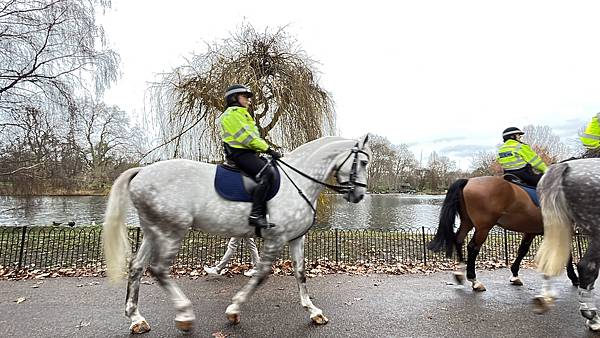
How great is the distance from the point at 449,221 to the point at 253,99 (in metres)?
6.53

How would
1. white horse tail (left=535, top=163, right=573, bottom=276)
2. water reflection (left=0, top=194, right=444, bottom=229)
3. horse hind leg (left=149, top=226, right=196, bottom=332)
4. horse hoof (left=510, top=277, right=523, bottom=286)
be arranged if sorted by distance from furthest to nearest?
water reflection (left=0, top=194, right=444, bottom=229)
horse hoof (left=510, top=277, right=523, bottom=286)
white horse tail (left=535, top=163, right=573, bottom=276)
horse hind leg (left=149, top=226, right=196, bottom=332)

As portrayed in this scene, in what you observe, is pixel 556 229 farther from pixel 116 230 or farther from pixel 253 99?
pixel 253 99

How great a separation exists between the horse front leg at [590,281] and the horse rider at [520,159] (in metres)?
1.84

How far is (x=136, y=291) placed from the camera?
13.1ft

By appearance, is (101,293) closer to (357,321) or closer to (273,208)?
(273,208)

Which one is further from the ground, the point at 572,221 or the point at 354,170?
the point at 354,170

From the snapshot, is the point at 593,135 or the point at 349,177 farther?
the point at 593,135

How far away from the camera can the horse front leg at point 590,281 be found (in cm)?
396

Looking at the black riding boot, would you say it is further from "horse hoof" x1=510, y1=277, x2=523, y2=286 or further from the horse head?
"horse hoof" x1=510, y1=277, x2=523, y2=286

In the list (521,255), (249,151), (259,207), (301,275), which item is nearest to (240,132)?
(249,151)

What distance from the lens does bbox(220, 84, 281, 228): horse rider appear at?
389cm

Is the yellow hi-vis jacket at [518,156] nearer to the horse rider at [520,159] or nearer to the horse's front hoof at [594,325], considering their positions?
the horse rider at [520,159]

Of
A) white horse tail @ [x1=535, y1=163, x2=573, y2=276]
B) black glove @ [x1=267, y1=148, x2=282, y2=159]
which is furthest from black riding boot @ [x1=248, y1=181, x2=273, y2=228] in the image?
white horse tail @ [x1=535, y1=163, x2=573, y2=276]

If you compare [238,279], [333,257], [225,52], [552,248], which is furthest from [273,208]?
[225,52]
